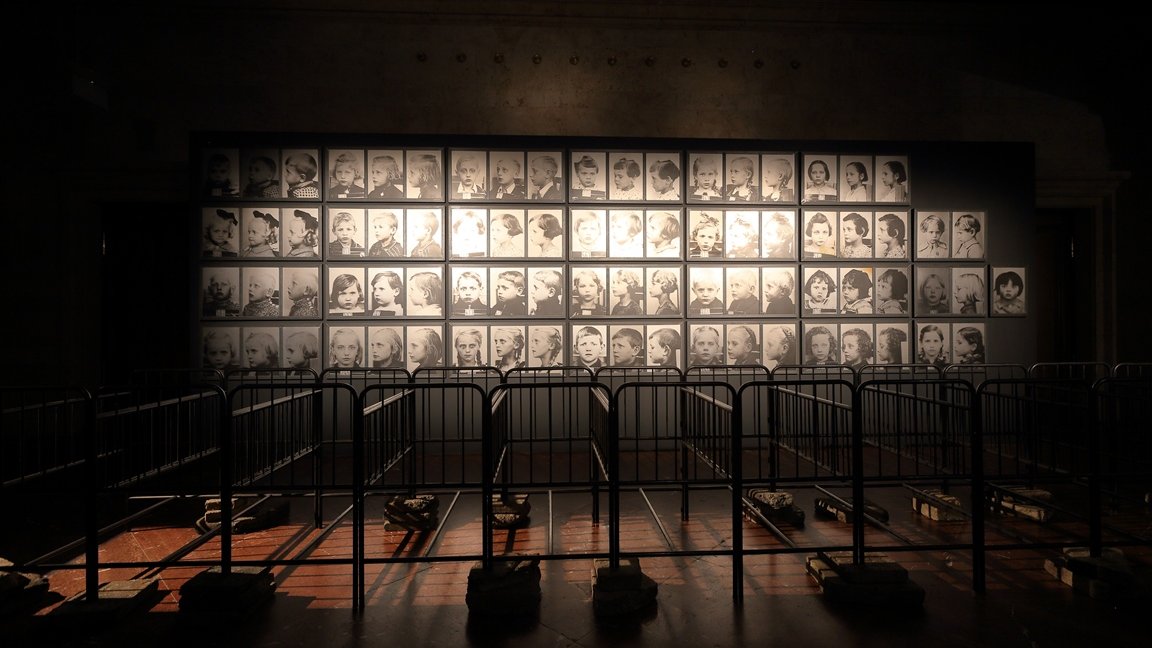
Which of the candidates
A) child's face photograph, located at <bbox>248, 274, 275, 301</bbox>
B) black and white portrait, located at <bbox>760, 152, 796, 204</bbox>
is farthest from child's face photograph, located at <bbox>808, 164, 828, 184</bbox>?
child's face photograph, located at <bbox>248, 274, 275, 301</bbox>

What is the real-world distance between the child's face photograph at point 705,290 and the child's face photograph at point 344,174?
5.35 metres

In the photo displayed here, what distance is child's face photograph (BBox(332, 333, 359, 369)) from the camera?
362 inches

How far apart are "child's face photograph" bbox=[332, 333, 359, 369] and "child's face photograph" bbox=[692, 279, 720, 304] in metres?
5.16

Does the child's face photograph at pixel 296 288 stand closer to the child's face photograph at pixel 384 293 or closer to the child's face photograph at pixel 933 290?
the child's face photograph at pixel 384 293

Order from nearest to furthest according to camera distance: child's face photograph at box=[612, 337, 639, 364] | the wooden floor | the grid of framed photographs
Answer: the wooden floor, the grid of framed photographs, child's face photograph at box=[612, 337, 639, 364]

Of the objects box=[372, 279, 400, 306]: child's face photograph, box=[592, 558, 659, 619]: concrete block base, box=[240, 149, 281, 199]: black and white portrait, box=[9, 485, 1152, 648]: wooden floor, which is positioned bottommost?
box=[9, 485, 1152, 648]: wooden floor

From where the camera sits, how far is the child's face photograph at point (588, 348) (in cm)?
948

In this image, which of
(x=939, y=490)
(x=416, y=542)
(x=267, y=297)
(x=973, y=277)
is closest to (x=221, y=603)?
(x=416, y=542)

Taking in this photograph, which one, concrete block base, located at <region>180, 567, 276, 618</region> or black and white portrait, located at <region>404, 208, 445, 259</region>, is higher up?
black and white portrait, located at <region>404, 208, 445, 259</region>

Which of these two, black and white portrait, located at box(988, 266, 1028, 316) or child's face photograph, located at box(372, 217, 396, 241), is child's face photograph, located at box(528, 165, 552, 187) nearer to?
child's face photograph, located at box(372, 217, 396, 241)

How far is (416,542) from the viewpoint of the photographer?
17.7 ft

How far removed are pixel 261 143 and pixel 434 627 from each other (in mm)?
7866

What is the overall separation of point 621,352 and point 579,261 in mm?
1524

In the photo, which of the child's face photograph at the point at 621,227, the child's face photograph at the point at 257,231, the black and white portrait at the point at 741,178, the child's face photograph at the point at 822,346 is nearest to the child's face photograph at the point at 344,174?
the child's face photograph at the point at 257,231
